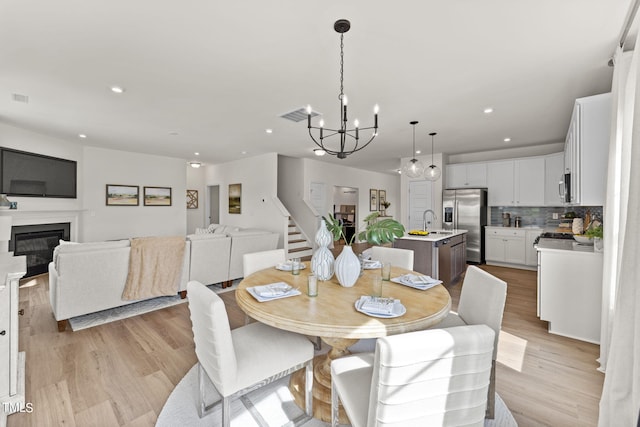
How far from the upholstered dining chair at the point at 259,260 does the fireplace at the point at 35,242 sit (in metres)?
4.97

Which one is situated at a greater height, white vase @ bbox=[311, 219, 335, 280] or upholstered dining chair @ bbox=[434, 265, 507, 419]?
white vase @ bbox=[311, 219, 335, 280]

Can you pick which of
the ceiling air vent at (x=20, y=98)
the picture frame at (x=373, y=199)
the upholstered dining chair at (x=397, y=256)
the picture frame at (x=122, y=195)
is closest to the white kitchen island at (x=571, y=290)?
the upholstered dining chair at (x=397, y=256)

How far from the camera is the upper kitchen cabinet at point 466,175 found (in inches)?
245

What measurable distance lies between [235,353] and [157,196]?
6.90 m

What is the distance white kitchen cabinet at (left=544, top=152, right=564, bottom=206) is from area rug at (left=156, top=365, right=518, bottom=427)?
5069mm

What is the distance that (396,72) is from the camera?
271 centimetres

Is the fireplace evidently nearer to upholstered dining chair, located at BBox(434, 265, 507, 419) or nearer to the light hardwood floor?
the light hardwood floor

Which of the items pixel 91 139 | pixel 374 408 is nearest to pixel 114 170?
pixel 91 139

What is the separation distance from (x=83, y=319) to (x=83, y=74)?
261cm

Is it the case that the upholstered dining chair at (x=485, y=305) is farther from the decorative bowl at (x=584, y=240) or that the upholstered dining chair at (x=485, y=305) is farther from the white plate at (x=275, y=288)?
the decorative bowl at (x=584, y=240)

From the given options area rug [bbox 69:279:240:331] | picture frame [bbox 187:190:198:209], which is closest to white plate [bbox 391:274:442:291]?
area rug [bbox 69:279:240:331]

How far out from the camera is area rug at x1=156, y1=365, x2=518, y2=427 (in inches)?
66.7

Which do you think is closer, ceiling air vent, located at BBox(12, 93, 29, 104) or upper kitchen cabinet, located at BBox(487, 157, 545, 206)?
ceiling air vent, located at BBox(12, 93, 29, 104)

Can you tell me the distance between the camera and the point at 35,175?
16.5 ft
